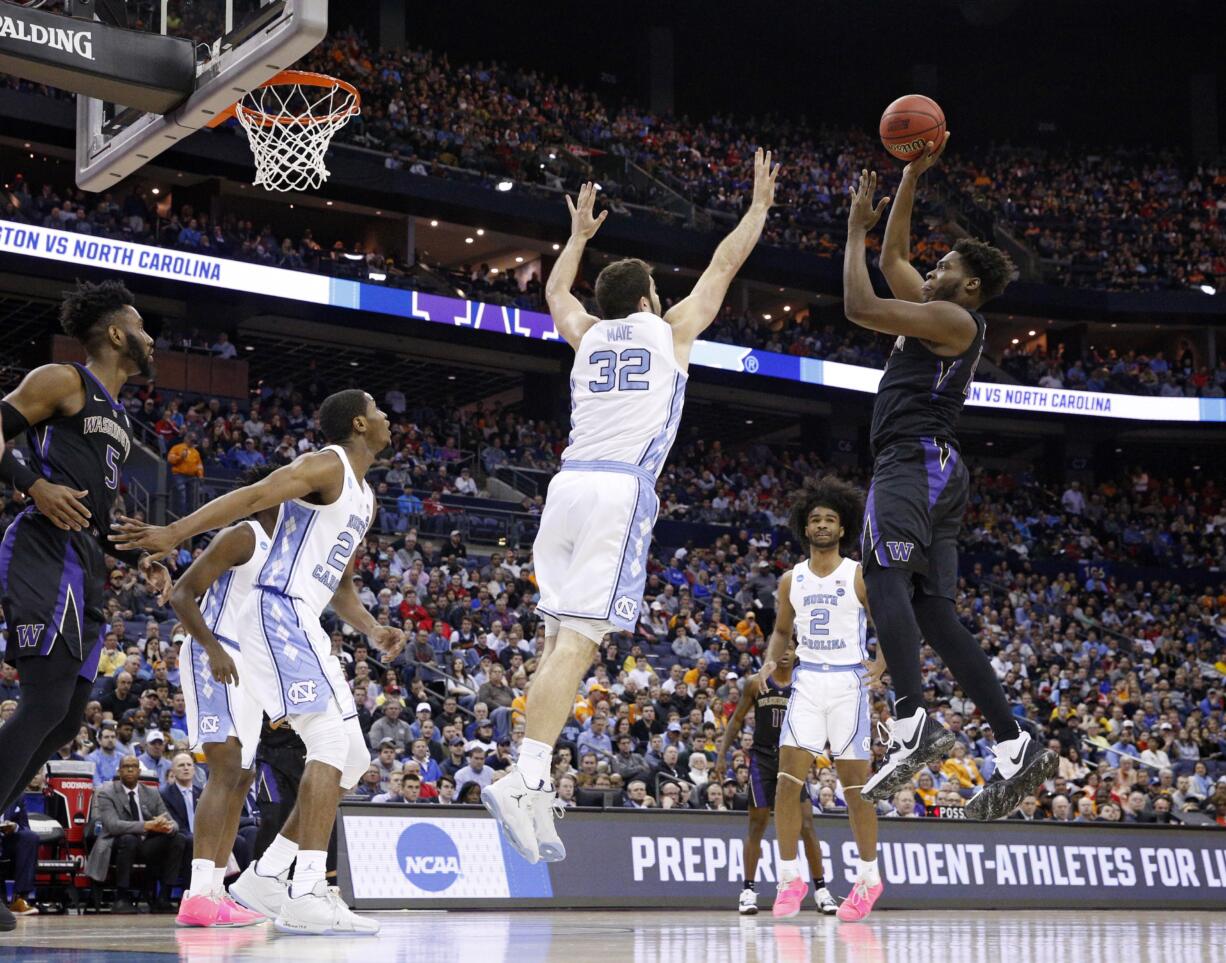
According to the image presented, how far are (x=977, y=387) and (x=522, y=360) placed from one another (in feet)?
34.2

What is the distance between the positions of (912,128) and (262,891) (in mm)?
4554

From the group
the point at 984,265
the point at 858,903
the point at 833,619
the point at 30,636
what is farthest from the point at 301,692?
the point at 833,619

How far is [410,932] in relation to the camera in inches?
251

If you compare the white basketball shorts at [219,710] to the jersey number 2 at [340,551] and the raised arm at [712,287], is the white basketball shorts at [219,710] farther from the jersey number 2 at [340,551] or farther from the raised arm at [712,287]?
the raised arm at [712,287]

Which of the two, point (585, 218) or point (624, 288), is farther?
point (585, 218)

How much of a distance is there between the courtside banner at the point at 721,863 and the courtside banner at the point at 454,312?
880 cm

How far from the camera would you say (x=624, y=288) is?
596cm

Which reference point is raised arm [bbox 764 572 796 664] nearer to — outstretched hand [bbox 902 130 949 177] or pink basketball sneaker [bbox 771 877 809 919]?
pink basketball sneaker [bbox 771 877 809 919]

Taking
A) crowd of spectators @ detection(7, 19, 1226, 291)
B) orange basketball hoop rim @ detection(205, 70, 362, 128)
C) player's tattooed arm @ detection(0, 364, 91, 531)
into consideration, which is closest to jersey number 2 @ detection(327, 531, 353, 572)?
player's tattooed arm @ detection(0, 364, 91, 531)

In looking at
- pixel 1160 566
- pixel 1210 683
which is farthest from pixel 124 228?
pixel 1160 566

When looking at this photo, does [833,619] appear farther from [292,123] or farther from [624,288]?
[292,123]

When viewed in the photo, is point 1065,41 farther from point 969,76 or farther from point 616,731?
point 616,731

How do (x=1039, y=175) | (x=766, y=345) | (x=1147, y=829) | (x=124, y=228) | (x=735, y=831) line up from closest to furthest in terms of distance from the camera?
(x=735, y=831) < (x=1147, y=829) < (x=124, y=228) < (x=766, y=345) < (x=1039, y=175)

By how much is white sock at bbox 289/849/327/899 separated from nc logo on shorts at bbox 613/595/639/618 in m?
1.82
